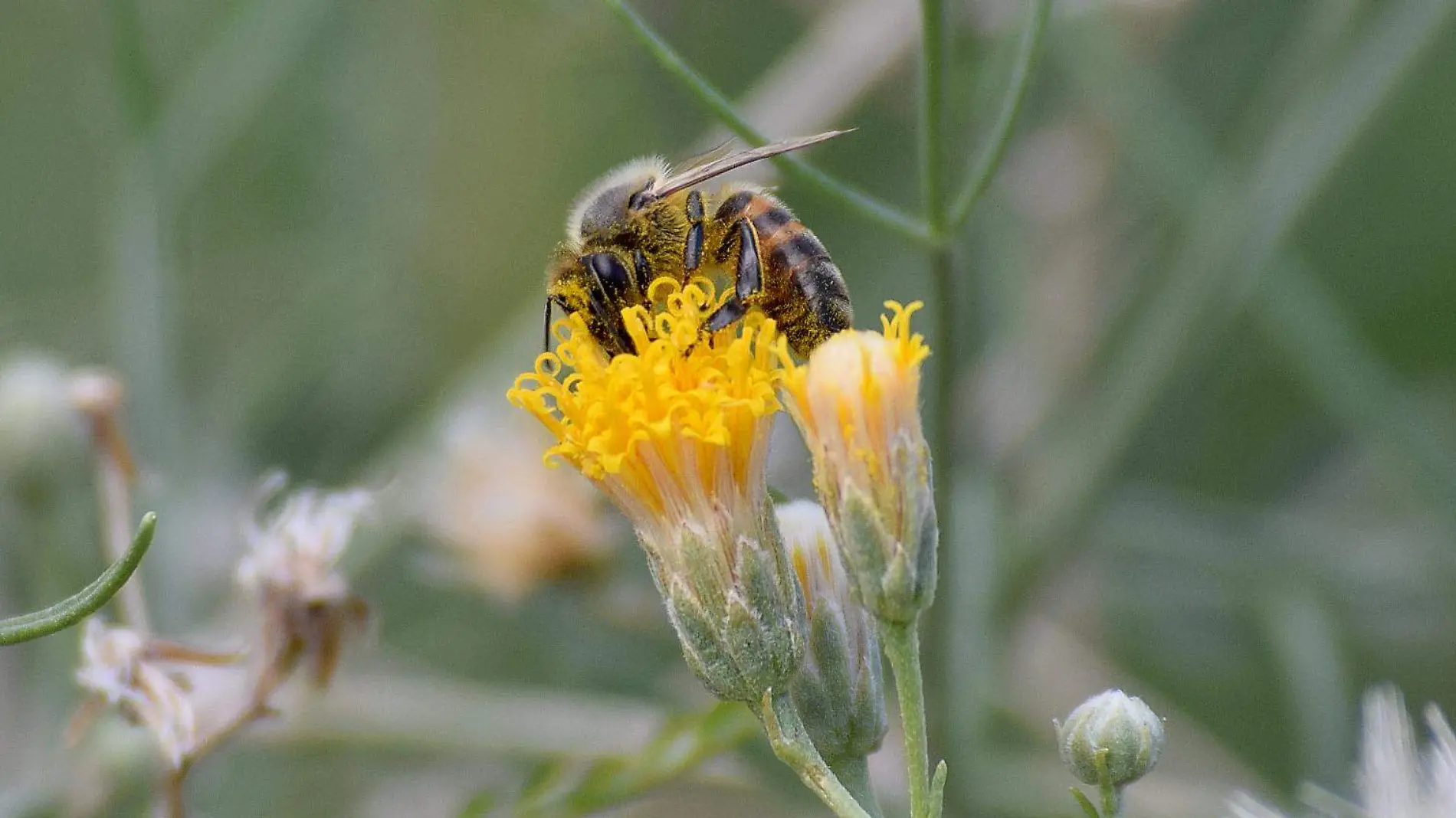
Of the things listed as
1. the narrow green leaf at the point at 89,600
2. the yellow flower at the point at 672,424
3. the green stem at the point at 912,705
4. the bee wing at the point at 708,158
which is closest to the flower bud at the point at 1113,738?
the green stem at the point at 912,705

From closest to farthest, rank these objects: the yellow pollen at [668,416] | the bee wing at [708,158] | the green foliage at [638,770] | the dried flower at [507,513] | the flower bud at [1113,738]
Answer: the flower bud at [1113,738] < the yellow pollen at [668,416] < the green foliage at [638,770] < the bee wing at [708,158] < the dried flower at [507,513]

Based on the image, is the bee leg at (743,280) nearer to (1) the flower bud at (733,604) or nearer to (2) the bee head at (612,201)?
(2) the bee head at (612,201)

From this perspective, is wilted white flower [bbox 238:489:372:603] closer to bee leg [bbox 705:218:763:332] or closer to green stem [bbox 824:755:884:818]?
bee leg [bbox 705:218:763:332]

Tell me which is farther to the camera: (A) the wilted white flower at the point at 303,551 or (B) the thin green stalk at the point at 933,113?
(A) the wilted white flower at the point at 303,551

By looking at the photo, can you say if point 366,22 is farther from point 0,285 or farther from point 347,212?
point 0,285

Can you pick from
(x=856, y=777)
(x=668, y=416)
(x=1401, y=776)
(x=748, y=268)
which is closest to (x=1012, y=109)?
(x=748, y=268)

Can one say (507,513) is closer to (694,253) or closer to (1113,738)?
(694,253)

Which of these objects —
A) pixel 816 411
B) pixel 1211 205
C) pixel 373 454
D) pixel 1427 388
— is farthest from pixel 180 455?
pixel 1427 388

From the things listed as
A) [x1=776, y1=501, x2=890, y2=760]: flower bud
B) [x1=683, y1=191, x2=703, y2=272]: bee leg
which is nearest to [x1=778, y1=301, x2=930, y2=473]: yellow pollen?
[x1=776, y1=501, x2=890, y2=760]: flower bud
